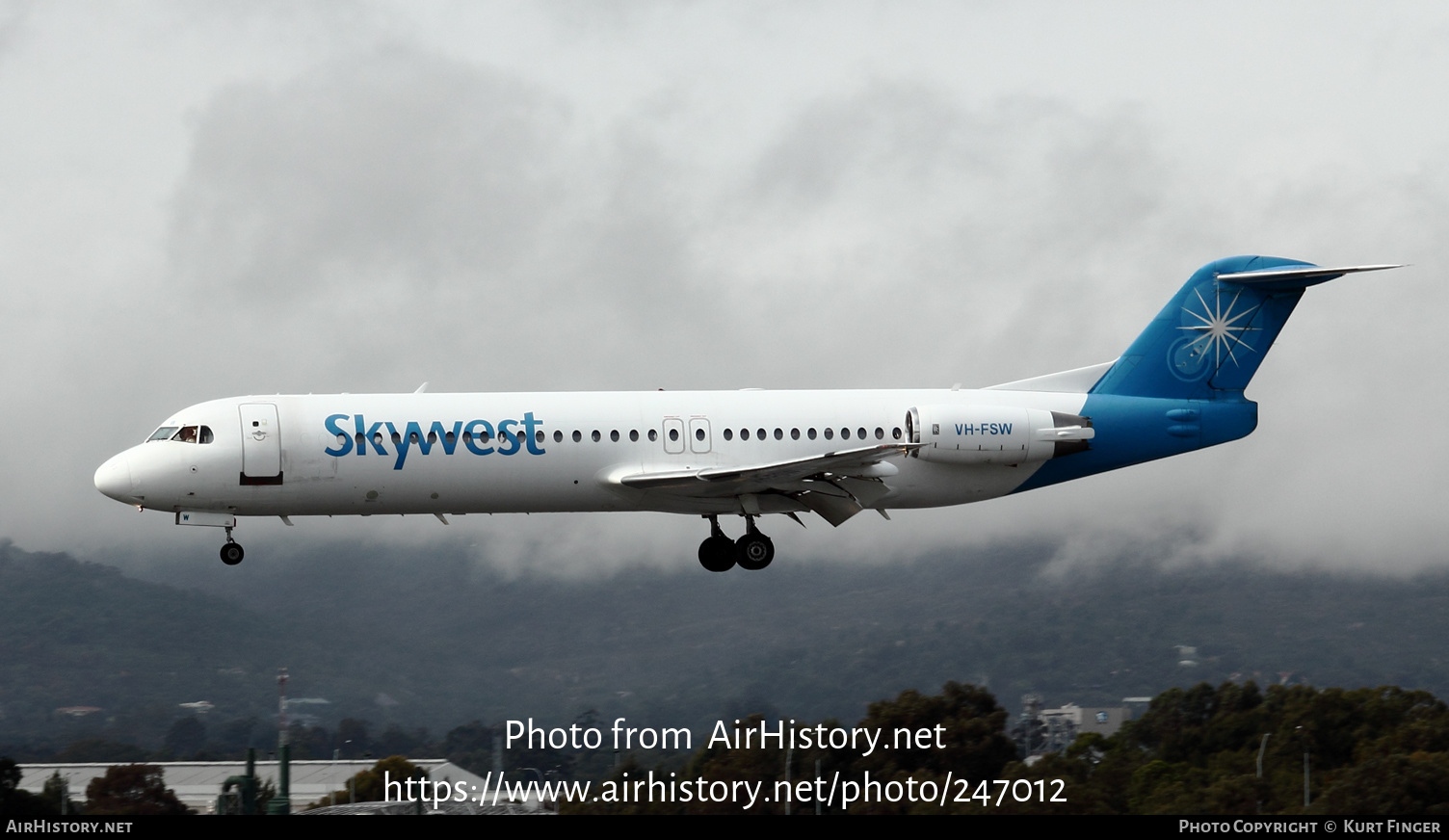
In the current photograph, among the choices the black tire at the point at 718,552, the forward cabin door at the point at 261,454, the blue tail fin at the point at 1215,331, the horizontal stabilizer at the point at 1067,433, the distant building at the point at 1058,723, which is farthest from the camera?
the distant building at the point at 1058,723

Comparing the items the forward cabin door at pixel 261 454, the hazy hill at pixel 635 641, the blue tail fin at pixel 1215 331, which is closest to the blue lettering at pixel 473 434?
the forward cabin door at pixel 261 454

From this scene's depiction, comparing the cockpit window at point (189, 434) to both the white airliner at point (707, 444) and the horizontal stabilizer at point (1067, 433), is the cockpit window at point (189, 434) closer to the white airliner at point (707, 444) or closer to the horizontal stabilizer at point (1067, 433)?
the white airliner at point (707, 444)

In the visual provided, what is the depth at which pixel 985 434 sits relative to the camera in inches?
1522

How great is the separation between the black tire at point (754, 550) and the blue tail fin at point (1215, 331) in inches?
377

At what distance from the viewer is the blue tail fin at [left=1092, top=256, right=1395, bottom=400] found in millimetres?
41031

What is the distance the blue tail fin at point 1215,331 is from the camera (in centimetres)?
4103

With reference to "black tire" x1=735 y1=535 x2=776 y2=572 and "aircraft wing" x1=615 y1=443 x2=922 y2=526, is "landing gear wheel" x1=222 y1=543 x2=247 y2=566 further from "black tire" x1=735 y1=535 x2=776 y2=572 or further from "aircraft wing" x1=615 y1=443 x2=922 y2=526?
"black tire" x1=735 y1=535 x2=776 y2=572

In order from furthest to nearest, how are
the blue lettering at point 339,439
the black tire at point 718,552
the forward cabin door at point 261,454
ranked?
the black tire at point 718,552
the blue lettering at point 339,439
the forward cabin door at point 261,454

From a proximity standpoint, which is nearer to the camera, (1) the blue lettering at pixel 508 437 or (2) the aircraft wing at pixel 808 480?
(2) the aircraft wing at pixel 808 480

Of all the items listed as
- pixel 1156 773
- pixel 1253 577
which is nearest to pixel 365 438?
pixel 1156 773

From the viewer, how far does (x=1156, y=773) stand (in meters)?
65.0

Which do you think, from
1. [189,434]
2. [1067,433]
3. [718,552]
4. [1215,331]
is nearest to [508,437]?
[718,552]

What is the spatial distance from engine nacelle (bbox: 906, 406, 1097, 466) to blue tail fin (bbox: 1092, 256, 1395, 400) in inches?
102

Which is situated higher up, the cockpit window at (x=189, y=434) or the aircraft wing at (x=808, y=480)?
the cockpit window at (x=189, y=434)
